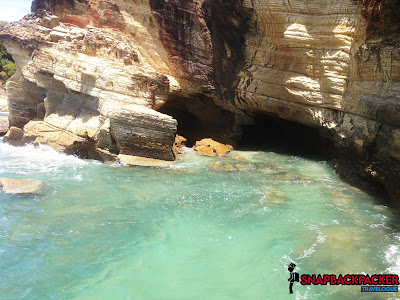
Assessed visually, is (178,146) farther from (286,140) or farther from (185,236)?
(185,236)

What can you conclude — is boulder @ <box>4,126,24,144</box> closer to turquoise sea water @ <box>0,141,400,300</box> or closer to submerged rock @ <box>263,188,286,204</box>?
turquoise sea water @ <box>0,141,400,300</box>

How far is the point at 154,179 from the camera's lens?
7.88 meters

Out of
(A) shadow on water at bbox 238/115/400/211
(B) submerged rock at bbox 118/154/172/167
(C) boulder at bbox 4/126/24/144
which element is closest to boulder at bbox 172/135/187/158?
(B) submerged rock at bbox 118/154/172/167

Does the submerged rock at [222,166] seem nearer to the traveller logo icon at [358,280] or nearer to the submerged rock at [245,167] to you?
the submerged rock at [245,167]

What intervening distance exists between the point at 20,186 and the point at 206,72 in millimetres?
7319

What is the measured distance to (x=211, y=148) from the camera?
442 inches

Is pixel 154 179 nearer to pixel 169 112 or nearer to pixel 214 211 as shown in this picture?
pixel 214 211

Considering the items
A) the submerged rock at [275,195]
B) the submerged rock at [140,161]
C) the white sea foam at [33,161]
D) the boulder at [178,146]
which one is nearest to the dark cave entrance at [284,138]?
the boulder at [178,146]

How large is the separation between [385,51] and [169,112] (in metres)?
8.35

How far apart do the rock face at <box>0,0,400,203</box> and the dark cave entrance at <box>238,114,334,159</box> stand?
3.28ft

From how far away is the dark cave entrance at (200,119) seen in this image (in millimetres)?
12914

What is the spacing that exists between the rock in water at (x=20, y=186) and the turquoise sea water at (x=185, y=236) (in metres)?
0.23

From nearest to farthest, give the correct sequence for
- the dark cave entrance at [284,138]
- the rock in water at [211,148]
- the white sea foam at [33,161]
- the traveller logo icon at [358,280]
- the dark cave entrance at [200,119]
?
the traveller logo icon at [358,280]
the white sea foam at [33,161]
the rock in water at [211,148]
the dark cave entrance at [284,138]
the dark cave entrance at [200,119]

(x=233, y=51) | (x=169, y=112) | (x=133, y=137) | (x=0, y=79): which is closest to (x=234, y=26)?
(x=233, y=51)
